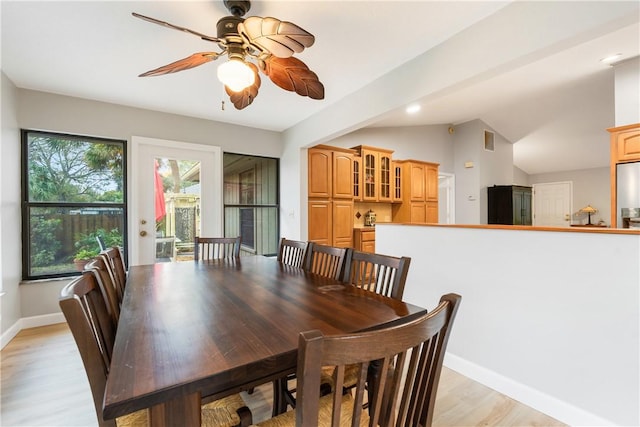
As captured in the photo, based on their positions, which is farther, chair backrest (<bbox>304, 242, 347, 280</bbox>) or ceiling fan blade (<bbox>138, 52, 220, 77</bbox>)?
chair backrest (<bbox>304, 242, 347, 280</bbox>)

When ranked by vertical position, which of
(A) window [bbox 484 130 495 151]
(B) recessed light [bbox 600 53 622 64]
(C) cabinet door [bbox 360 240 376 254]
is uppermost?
(B) recessed light [bbox 600 53 622 64]

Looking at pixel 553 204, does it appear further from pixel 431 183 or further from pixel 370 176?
pixel 370 176

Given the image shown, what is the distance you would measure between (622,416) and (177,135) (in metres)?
4.38

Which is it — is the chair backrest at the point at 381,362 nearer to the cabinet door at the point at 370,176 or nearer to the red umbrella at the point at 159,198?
the red umbrella at the point at 159,198

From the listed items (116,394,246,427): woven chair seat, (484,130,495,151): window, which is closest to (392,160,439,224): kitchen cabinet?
(484,130,495,151): window

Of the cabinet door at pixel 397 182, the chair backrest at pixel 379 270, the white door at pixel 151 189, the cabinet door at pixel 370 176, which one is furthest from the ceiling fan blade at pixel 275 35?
the cabinet door at pixel 397 182

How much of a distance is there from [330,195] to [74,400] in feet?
11.1

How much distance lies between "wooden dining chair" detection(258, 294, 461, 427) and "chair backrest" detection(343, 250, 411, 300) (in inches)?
24.5

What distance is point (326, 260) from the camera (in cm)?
197

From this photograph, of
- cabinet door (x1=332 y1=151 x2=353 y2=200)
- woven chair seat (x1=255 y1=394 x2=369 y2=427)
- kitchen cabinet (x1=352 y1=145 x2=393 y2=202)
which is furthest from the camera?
kitchen cabinet (x1=352 y1=145 x2=393 y2=202)

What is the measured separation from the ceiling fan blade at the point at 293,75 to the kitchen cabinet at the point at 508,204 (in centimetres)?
508

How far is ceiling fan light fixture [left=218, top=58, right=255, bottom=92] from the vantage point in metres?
1.56

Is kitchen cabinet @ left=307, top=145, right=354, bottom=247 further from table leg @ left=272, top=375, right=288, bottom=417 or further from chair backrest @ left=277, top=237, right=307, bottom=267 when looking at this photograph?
table leg @ left=272, top=375, right=288, bottom=417

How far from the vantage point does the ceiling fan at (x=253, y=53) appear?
1.36 meters
